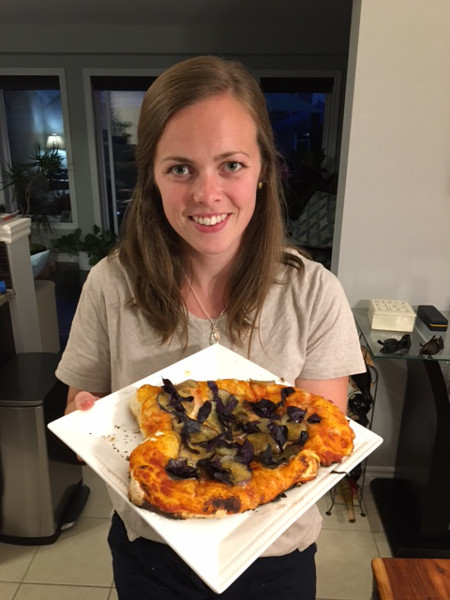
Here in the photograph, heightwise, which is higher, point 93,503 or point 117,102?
point 117,102

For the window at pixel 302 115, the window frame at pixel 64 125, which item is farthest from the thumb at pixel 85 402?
the window frame at pixel 64 125

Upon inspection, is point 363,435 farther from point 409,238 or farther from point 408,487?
point 408,487

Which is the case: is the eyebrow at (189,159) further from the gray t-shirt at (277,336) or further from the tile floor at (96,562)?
the tile floor at (96,562)

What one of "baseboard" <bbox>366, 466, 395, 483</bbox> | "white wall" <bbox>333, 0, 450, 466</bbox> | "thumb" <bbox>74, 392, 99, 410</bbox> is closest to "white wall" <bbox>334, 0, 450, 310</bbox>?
"white wall" <bbox>333, 0, 450, 466</bbox>

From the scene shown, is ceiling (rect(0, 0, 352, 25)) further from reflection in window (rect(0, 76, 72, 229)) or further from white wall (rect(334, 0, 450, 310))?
white wall (rect(334, 0, 450, 310))

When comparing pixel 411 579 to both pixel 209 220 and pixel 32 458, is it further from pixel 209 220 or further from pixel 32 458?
pixel 32 458

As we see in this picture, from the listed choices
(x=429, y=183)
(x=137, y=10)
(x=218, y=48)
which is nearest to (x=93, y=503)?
(x=429, y=183)

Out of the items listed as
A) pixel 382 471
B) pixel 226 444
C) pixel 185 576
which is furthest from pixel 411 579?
pixel 382 471
